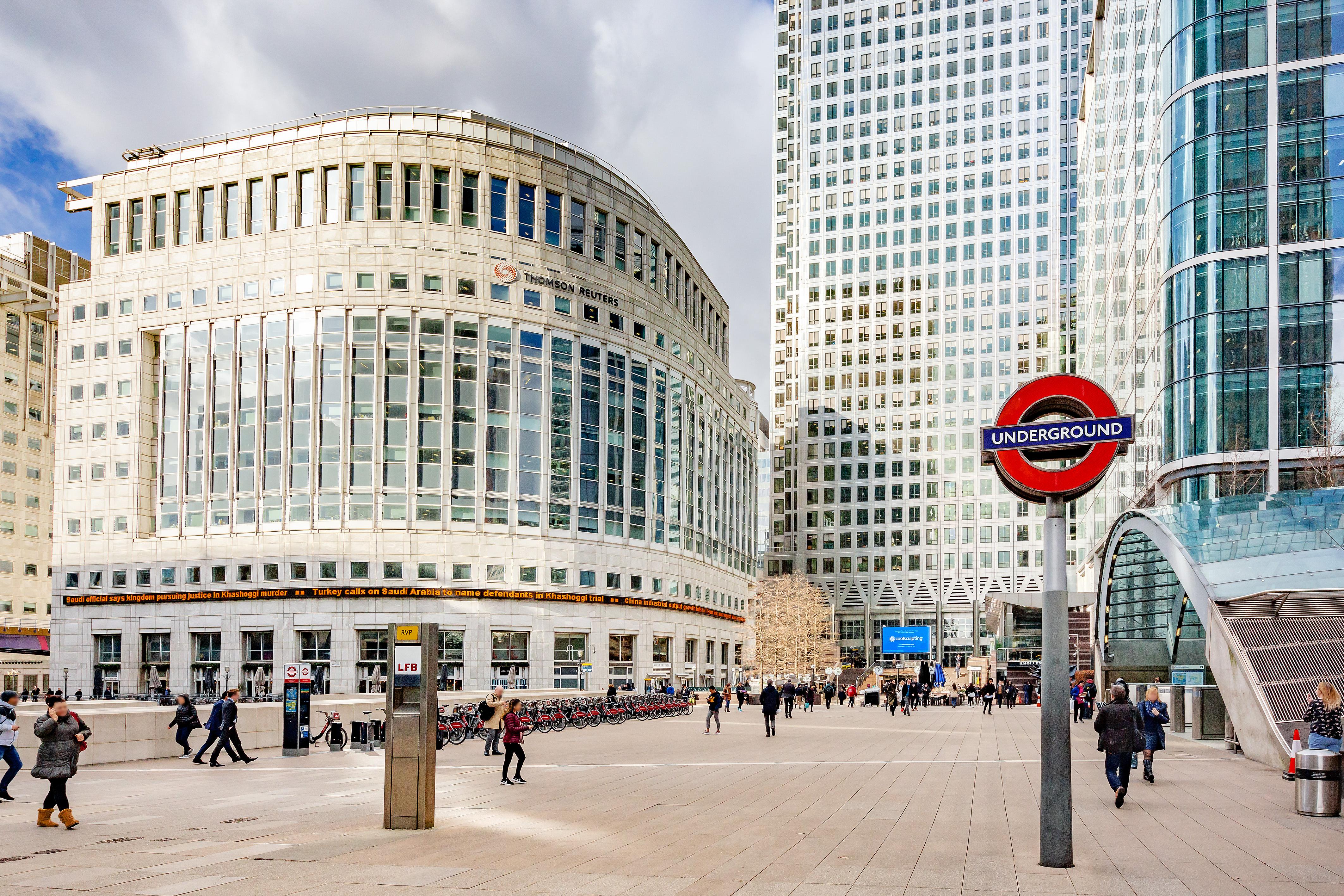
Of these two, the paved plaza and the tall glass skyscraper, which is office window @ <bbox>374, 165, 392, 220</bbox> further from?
the tall glass skyscraper

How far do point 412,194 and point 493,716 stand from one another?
5152cm

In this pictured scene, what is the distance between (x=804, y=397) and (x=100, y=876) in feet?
458

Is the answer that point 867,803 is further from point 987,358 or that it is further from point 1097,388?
point 987,358

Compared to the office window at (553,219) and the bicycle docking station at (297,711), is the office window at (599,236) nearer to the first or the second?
the office window at (553,219)

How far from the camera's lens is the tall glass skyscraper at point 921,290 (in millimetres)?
139375

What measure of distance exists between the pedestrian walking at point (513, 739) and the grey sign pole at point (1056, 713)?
10.8 meters

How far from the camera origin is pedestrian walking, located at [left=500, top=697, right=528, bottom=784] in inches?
803

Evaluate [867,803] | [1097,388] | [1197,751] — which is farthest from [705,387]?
[1097,388]

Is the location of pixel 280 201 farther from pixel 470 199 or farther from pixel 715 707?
pixel 715 707

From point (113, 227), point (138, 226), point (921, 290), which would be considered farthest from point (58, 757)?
point (921, 290)

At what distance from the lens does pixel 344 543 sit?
64625mm

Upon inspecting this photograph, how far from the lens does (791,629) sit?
11981 cm

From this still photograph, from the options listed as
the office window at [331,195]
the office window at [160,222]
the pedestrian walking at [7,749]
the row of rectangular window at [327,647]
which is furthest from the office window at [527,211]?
the pedestrian walking at [7,749]

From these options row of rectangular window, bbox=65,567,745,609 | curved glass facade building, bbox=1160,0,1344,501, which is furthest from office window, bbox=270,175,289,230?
curved glass facade building, bbox=1160,0,1344,501
